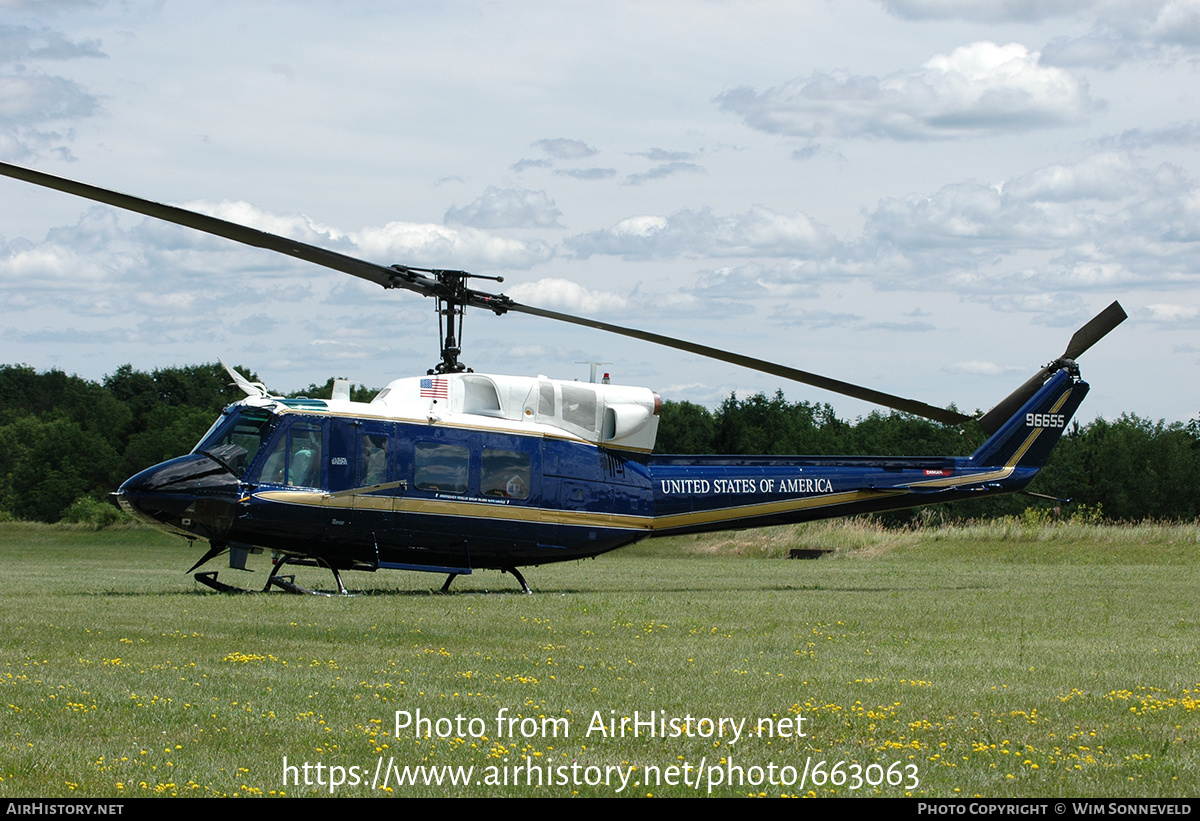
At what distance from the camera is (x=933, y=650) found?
41.2 ft

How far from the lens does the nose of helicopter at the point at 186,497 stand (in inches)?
683

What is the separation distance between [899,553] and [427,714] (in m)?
28.5

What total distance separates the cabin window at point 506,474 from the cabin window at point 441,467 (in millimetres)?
352

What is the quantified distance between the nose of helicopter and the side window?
184 cm

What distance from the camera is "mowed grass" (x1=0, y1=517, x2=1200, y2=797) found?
729 centimetres

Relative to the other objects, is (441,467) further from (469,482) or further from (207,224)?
(207,224)

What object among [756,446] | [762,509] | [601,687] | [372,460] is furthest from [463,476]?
[756,446]

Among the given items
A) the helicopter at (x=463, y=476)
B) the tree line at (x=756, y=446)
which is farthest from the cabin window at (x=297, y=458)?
the tree line at (x=756, y=446)

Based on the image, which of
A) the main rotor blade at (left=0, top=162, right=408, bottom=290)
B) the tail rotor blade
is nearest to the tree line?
the tail rotor blade

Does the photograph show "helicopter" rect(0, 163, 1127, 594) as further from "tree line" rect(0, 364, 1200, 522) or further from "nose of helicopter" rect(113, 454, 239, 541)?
"tree line" rect(0, 364, 1200, 522)

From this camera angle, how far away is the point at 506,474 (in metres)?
19.0

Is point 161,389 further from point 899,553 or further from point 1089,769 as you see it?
point 1089,769

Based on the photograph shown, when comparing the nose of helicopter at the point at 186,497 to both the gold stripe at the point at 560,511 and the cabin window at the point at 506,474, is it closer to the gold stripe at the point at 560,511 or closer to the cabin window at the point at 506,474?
the gold stripe at the point at 560,511
